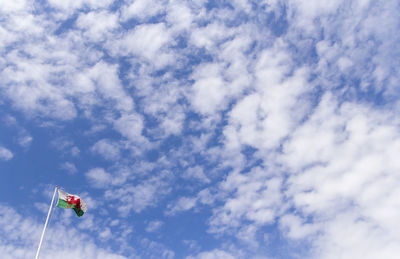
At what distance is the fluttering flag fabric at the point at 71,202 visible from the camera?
34906 mm

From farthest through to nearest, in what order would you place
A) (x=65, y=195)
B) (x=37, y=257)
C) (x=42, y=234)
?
1. (x=65, y=195)
2. (x=42, y=234)
3. (x=37, y=257)

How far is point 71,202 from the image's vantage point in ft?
118

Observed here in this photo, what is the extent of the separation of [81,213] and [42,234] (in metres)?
6.57

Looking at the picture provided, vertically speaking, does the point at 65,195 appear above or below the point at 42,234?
above

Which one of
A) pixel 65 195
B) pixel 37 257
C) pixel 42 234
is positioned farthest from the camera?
pixel 65 195

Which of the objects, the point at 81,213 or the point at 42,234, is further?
the point at 81,213

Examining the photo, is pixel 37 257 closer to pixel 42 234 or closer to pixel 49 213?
pixel 42 234

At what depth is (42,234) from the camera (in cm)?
3089

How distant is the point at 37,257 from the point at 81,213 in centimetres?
871

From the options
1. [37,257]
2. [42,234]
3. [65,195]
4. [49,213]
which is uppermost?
[65,195]

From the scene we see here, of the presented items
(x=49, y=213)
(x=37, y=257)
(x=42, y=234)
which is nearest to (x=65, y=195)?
(x=49, y=213)

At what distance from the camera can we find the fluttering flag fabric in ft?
115

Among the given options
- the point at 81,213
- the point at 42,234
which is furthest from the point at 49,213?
the point at 81,213

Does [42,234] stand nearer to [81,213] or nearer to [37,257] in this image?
[37,257]
